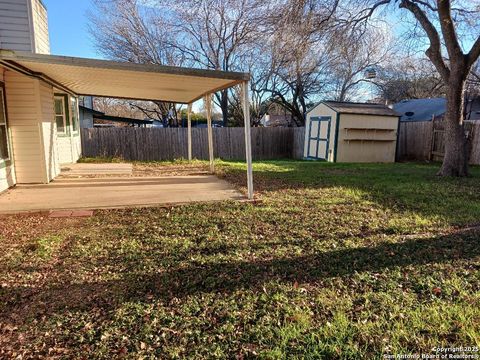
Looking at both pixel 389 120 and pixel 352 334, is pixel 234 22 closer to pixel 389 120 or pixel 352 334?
pixel 389 120

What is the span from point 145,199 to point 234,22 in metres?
14.7

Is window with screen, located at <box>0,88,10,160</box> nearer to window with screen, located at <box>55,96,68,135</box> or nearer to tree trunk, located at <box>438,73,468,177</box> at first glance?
window with screen, located at <box>55,96,68,135</box>

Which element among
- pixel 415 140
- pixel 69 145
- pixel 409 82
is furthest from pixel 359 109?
pixel 409 82

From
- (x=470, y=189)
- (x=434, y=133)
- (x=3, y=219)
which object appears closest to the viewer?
(x=3, y=219)

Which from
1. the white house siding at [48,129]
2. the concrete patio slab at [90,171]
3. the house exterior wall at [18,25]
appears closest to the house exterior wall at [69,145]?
the concrete patio slab at [90,171]

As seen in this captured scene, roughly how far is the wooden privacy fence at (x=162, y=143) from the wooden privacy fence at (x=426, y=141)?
4.61 m

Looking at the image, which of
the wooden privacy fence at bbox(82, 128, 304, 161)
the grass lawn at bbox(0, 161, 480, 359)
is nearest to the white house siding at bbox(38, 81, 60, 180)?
the grass lawn at bbox(0, 161, 480, 359)

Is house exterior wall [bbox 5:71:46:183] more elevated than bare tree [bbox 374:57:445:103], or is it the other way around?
bare tree [bbox 374:57:445:103]

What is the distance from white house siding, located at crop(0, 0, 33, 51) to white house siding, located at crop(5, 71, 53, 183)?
41.4 inches

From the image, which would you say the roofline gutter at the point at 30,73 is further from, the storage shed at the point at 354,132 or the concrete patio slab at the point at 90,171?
the storage shed at the point at 354,132

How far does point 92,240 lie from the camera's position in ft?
13.3

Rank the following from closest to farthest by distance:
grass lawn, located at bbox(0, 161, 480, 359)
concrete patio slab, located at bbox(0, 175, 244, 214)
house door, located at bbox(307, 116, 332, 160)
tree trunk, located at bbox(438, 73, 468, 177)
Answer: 1. grass lawn, located at bbox(0, 161, 480, 359)
2. concrete patio slab, located at bbox(0, 175, 244, 214)
3. tree trunk, located at bbox(438, 73, 468, 177)
4. house door, located at bbox(307, 116, 332, 160)

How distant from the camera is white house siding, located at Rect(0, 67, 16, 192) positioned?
6328mm

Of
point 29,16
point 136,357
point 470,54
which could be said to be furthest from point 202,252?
point 470,54
